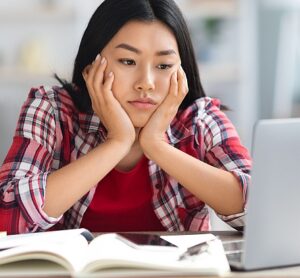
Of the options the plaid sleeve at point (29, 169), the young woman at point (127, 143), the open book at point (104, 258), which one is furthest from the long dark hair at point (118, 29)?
the open book at point (104, 258)

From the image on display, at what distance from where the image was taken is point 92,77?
1.72m

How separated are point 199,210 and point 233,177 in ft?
0.66

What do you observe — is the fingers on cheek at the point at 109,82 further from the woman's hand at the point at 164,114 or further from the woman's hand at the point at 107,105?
the woman's hand at the point at 164,114

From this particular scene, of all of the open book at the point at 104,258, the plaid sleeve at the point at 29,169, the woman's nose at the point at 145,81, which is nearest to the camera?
the open book at the point at 104,258

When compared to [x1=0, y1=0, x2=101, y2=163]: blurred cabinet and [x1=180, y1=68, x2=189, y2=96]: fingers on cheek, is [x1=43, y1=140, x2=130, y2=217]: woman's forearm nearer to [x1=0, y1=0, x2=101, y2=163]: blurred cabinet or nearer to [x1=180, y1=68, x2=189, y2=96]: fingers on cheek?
[x1=180, y1=68, x2=189, y2=96]: fingers on cheek

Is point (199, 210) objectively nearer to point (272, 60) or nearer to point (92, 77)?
point (92, 77)

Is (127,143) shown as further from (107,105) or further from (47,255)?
(47,255)

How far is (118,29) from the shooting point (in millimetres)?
1695

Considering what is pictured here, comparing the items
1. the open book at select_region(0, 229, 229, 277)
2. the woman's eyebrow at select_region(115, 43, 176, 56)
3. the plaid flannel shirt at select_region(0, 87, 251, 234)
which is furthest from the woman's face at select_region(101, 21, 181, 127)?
the open book at select_region(0, 229, 229, 277)

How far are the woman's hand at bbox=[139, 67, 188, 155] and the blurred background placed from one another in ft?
8.90

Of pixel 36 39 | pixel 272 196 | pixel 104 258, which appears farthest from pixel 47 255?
pixel 36 39

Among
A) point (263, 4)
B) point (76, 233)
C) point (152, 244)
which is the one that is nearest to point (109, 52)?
point (76, 233)

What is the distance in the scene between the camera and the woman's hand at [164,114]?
1665 mm

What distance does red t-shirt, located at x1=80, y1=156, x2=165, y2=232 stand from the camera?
69.1 inches
